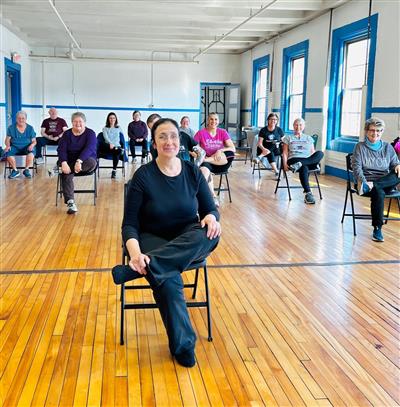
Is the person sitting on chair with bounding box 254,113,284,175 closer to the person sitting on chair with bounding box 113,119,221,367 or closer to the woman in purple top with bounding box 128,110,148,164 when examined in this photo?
the woman in purple top with bounding box 128,110,148,164

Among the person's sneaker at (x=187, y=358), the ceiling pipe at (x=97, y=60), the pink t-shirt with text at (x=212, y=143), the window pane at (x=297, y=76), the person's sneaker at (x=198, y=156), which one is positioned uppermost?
the ceiling pipe at (x=97, y=60)

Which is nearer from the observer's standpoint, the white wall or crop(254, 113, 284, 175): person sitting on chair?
Answer: the white wall

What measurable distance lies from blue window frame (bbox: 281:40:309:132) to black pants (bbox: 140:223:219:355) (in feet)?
31.7

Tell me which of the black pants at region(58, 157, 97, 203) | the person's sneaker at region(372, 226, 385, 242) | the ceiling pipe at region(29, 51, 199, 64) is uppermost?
the ceiling pipe at region(29, 51, 199, 64)

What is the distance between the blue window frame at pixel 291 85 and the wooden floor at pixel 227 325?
7.35 m

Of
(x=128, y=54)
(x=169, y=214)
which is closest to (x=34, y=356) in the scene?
(x=169, y=214)

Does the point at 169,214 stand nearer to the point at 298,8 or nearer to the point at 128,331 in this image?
the point at 128,331

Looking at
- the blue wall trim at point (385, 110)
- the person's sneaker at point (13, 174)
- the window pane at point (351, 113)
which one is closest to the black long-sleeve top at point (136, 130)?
the person's sneaker at point (13, 174)

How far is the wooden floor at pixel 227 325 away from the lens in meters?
2.35

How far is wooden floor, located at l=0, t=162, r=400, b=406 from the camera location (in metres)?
2.35

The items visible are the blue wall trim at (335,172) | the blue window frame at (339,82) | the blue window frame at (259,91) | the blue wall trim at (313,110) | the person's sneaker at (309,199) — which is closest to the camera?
the person's sneaker at (309,199)

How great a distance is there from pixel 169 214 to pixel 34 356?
98 cm

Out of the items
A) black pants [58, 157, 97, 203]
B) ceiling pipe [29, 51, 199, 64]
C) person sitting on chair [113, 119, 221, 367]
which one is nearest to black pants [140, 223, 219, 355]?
person sitting on chair [113, 119, 221, 367]

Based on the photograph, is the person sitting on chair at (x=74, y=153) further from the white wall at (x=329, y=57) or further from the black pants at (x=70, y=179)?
the white wall at (x=329, y=57)
